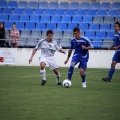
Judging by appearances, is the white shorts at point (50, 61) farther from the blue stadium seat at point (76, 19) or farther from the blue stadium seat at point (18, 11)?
the blue stadium seat at point (18, 11)

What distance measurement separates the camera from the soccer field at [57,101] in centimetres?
1000

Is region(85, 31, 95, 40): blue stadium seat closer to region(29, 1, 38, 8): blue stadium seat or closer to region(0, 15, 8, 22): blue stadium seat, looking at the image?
region(29, 1, 38, 8): blue stadium seat

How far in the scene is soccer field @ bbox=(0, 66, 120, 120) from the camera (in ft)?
32.8

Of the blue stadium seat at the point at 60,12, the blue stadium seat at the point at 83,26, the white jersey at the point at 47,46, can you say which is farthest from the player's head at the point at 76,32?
the blue stadium seat at the point at 60,12

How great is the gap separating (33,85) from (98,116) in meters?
6.43

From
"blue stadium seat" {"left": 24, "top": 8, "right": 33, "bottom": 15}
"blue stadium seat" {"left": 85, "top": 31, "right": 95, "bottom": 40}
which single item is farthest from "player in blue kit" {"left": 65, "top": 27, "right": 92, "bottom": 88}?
"blue stadium seat" {"left": 24, "top": 8, "right": 33, "bottom": 15}

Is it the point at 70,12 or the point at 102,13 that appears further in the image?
the point at 70,12

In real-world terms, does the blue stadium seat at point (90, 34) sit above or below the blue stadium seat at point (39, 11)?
below

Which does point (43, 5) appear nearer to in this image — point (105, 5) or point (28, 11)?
point (28, 11)

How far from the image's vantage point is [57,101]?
12.1 m

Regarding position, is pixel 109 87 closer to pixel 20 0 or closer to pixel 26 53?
pixel 26 53

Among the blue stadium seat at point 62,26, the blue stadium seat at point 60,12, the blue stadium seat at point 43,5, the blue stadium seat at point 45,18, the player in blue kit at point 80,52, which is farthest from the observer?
the blue stadium seat at point 43,5

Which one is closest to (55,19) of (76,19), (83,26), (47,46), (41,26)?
(41,26)

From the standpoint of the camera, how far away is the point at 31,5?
31.8 m
